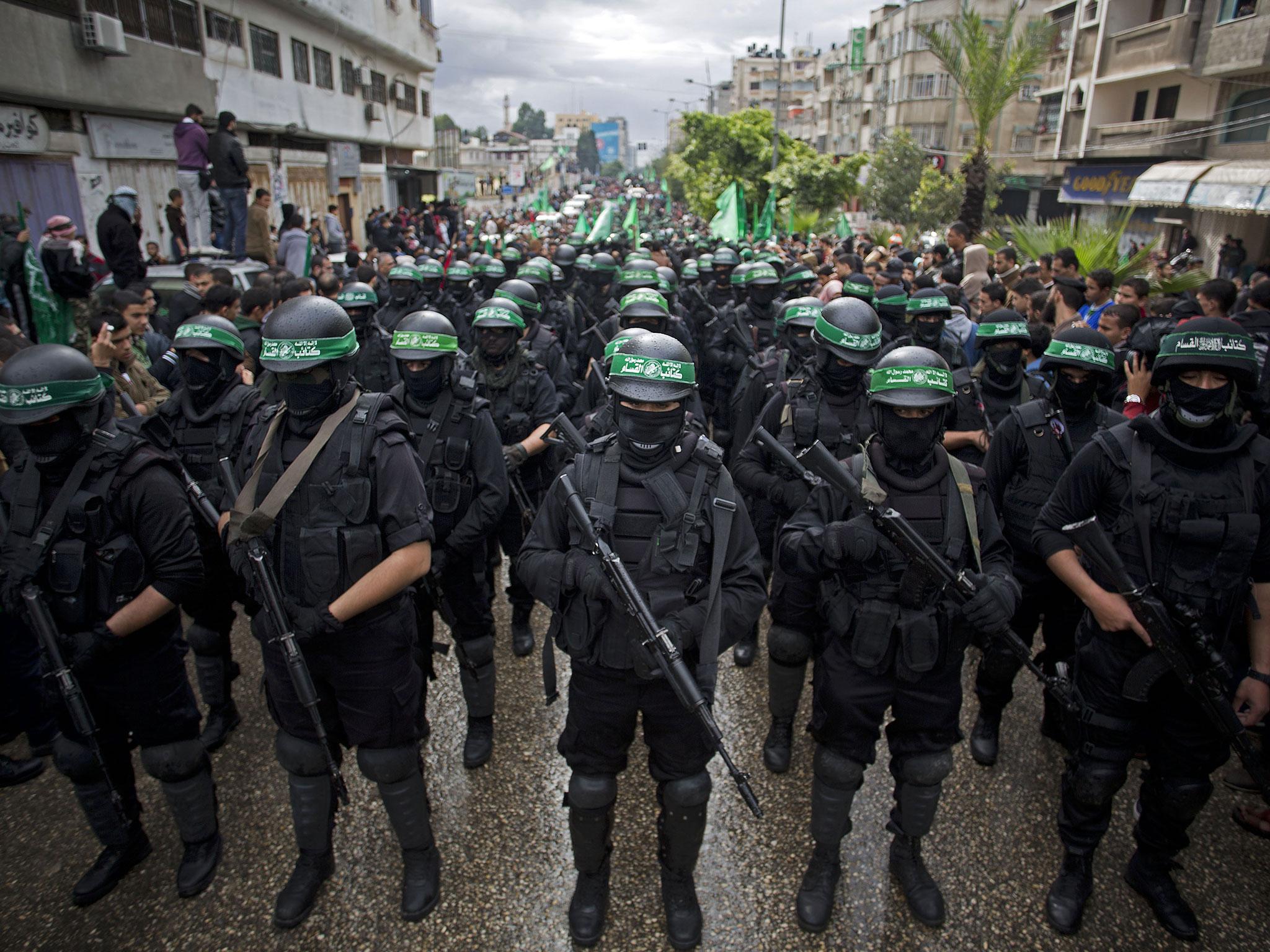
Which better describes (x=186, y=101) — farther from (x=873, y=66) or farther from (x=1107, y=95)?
(x=873, y=66)

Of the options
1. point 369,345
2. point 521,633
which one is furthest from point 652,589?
point 369,345

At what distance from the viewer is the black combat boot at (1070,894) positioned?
3.53m

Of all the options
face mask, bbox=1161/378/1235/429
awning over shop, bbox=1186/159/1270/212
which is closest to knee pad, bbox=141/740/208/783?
face mask, bbox=1161/378/1235/429

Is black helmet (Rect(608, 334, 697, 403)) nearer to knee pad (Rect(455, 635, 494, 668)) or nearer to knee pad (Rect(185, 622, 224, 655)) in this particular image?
knee pad (Rect(455, 635, 494, 668))

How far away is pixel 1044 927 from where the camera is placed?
11.7ft

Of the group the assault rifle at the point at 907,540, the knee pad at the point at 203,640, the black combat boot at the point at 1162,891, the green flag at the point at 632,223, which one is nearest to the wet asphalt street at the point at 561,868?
the black combat boot at the point at 1162,891

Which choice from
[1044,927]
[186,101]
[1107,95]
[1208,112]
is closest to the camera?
[1044,927]

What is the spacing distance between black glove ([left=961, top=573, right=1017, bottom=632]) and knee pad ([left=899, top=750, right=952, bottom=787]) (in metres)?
0.70

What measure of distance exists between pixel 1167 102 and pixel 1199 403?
2632cm

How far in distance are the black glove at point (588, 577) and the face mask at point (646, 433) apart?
45 centimetres

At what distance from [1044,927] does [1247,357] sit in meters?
2.58

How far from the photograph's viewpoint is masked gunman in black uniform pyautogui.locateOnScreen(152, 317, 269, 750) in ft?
14.8

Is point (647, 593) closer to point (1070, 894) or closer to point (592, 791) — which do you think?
point (592, 791)

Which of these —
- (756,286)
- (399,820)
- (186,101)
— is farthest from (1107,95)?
(399,820)
